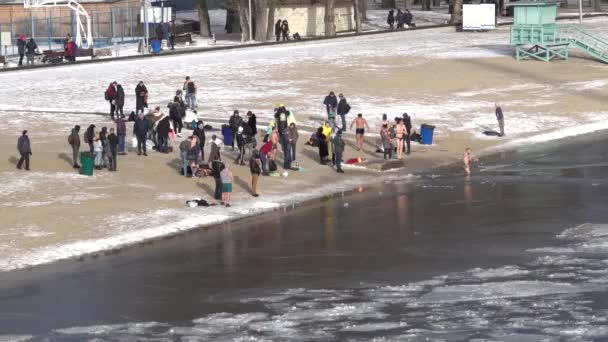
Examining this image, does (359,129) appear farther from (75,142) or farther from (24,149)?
(24,149)

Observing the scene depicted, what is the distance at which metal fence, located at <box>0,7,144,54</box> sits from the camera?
80.6 metres

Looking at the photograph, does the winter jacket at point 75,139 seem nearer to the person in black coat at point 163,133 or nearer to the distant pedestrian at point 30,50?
the person in black coat at point 163,133

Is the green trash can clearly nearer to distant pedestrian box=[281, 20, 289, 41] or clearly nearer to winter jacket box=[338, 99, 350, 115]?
winter jacket box=[338, 99, 350, 115]

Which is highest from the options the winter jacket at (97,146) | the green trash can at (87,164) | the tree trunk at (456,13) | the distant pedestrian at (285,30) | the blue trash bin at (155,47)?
the tree trunk at (456,13)

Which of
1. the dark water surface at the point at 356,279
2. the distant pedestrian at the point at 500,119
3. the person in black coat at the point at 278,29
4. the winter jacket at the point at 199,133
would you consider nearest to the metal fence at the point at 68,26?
the person in black coat at the point at 278,29

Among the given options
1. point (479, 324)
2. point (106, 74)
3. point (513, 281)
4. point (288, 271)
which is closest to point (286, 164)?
point (288, 271)

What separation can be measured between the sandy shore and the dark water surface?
6.58ft

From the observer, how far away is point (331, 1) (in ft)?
273

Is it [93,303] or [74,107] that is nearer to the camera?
[93,303]

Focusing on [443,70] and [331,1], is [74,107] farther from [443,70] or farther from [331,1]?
[331,1]

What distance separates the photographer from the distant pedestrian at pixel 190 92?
51.8 metres

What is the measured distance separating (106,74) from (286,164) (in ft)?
81.7

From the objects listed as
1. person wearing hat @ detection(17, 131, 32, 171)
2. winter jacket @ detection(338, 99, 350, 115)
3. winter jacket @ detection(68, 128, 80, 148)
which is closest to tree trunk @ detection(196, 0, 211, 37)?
winter jacket @ detection(338, 99, 350, 115)

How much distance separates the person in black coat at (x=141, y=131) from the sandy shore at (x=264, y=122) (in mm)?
423
